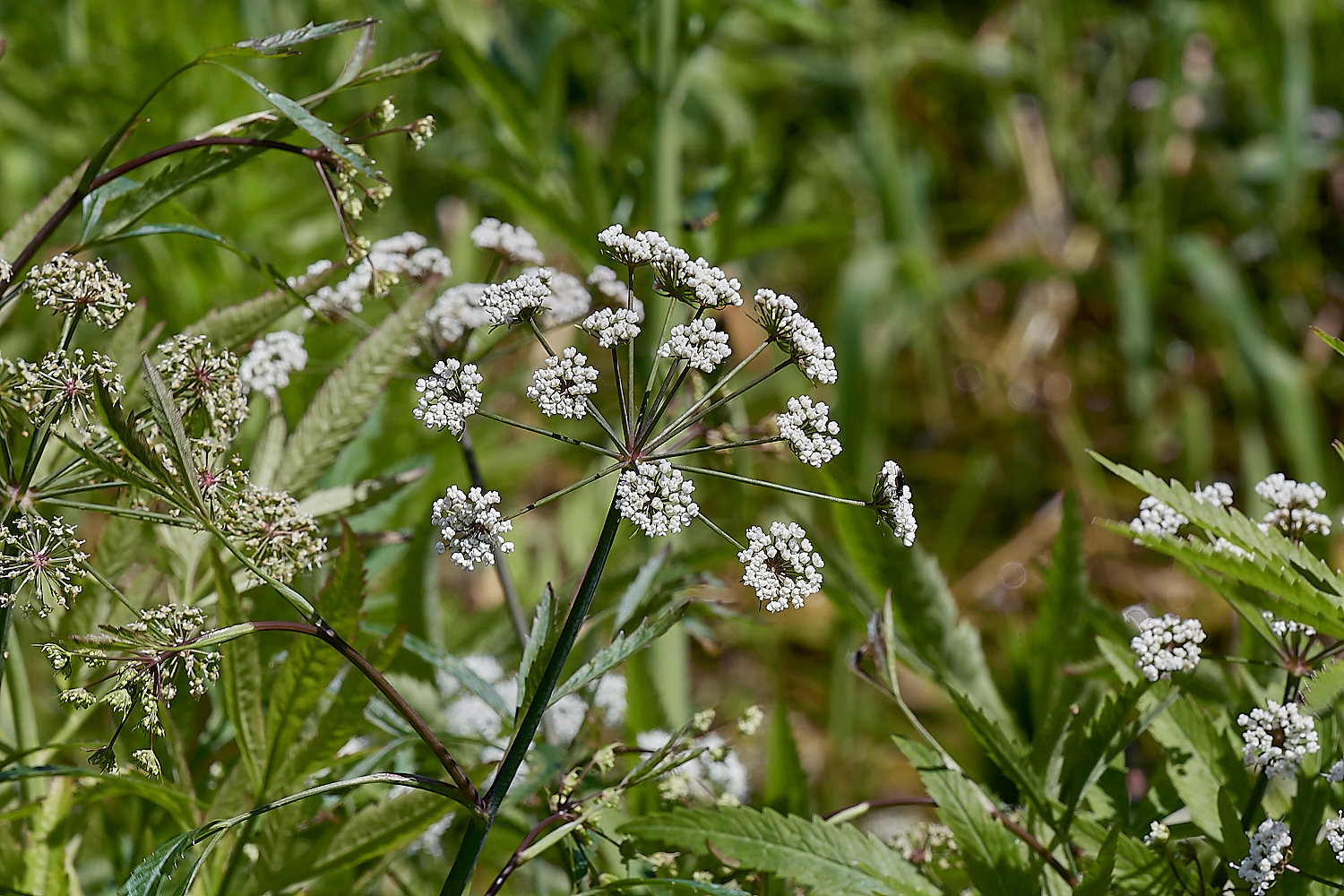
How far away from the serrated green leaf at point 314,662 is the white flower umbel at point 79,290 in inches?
9.9

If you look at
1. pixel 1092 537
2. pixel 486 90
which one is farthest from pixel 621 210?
pixel 1092 537

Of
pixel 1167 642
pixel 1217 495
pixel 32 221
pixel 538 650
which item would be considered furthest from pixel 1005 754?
pixel 32 221

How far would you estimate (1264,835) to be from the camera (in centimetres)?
88

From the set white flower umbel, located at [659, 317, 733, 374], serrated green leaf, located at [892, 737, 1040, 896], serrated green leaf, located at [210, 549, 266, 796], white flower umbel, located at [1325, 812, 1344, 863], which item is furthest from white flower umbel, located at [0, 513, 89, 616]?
white flower umbel, located at [1325, 812, 1344, 863]

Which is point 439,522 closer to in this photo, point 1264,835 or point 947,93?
point 1264,835

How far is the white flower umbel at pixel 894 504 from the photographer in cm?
83

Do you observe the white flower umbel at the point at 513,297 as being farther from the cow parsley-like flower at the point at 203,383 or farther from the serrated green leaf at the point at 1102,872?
the serrated green leaf at the point at 1102,872

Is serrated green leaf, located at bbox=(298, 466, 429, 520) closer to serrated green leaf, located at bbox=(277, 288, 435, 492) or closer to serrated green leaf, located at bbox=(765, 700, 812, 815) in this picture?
serrated green leaf, located at bbox=(277, 288, 435, 492)

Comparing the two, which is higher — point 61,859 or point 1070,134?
point 1070,134

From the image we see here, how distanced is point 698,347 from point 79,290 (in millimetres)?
451

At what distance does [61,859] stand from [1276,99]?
A: 3.07 m

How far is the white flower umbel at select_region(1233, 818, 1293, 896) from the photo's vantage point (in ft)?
2.80

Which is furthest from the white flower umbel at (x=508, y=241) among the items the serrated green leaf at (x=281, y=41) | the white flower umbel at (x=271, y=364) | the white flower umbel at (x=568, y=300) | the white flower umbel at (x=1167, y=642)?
the white flower umbel at (x=1167, y=642)

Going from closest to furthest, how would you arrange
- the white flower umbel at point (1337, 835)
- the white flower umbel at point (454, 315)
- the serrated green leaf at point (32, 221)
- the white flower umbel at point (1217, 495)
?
the white flower umbel at point (1337, 835), the white flower umbel at point (1217, 495), the serrated green leaf at point (32, 221), the white flower umbel at point (454, 315)
